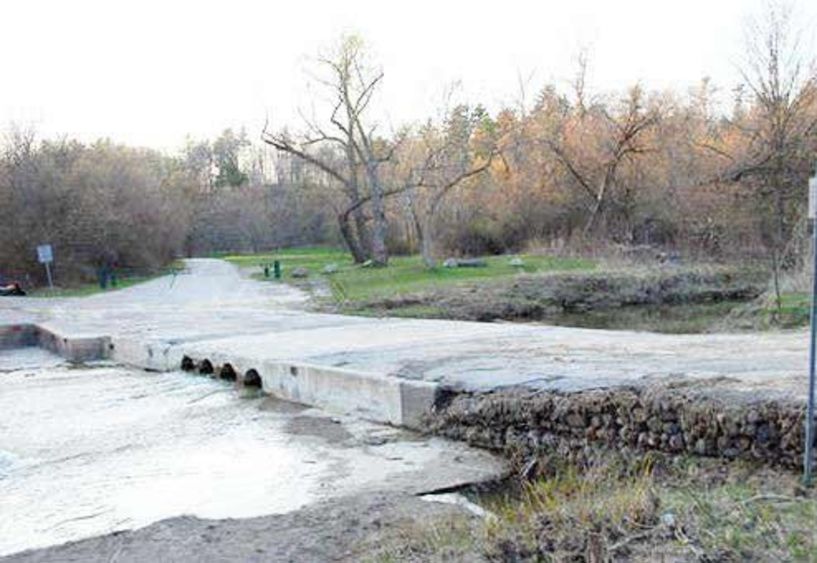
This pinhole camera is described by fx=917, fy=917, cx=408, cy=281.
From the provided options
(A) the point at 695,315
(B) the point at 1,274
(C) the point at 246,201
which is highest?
(C) the point at 246,201

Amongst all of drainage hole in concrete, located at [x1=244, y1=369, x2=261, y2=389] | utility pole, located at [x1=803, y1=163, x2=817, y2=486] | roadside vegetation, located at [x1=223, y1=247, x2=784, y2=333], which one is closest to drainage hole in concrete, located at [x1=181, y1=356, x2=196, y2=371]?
drainage hole in concrete, located at [x1=244, y1=369, x2=261, y2=389]

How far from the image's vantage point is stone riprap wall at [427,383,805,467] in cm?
654

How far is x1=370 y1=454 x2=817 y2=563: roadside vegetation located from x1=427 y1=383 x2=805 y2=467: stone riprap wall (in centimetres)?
26

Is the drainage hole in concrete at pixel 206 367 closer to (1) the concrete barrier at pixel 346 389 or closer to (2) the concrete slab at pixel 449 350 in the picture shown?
(2) the concrete slab at pixel 449 350

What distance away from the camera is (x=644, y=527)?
480 centimetres

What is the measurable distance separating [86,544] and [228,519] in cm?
101

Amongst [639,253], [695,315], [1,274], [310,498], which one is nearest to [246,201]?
[1,274]

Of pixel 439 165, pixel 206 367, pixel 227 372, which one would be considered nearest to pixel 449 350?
pixel 227 372

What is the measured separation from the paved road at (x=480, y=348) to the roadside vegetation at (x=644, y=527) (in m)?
1.61

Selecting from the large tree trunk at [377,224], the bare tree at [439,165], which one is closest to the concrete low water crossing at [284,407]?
the bare tree at [439,165]

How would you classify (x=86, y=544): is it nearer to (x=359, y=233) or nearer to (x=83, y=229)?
(x=83, y=229)

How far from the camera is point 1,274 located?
3884cm

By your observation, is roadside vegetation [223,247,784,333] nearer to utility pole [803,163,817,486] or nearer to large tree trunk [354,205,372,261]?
large tree trunk [354,205,372,261]

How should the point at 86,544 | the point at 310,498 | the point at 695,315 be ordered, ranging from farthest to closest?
1. the point at 695,315
2. the point at 310,498
3. the point at 86,544
